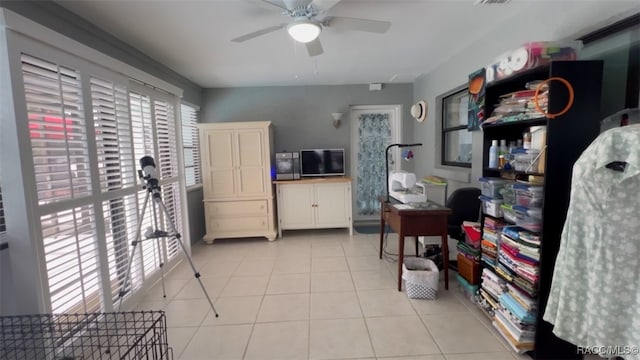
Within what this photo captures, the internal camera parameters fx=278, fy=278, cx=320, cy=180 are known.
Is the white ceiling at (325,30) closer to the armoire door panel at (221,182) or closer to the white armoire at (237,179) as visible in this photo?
the white armoire at (237,179)

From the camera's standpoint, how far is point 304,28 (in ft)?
6.39

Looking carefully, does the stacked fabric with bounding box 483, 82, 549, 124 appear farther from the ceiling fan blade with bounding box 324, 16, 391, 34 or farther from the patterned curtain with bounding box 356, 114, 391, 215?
the patterned curtain with bounding box 356, 114, 391, 215

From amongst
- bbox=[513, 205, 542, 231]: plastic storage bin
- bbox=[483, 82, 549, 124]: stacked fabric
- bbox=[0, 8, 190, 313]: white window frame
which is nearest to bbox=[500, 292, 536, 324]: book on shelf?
bbox=[513, 205, 542, 231]: plastic storage bin

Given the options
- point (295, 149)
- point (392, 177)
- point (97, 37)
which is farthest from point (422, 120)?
point (97, 37)

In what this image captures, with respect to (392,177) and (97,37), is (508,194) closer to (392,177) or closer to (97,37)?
(392,177)

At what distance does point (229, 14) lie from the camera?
2.14 metres

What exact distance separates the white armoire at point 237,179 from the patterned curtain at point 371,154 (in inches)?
64.3

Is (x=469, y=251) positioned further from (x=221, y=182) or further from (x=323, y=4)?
(x=221, y=182)

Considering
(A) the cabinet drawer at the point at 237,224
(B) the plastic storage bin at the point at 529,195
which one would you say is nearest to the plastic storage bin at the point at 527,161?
(B) the plastic storage bin at the point at 529,195

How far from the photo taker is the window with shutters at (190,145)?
13.3 ft

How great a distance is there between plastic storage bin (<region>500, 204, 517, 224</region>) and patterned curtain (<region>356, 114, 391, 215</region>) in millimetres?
2859

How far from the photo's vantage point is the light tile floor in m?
1.85

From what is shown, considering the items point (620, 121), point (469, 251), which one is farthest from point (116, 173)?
point (620, 121)

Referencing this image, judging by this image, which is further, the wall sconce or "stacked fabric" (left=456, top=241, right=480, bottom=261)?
the wall sconce
